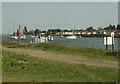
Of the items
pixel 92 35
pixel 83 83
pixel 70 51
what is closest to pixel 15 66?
pixel 83 83

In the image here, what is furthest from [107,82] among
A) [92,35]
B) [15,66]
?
[92,35]

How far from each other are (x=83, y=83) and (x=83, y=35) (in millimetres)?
151224

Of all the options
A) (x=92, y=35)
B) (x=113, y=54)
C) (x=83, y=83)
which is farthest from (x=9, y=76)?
(x=92, y=35)

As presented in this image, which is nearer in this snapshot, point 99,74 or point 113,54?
point 99,74

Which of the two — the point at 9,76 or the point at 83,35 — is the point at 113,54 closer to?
the point at 9,76

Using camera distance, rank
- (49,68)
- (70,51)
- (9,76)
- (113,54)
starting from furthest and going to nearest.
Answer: (70,51)
(113,54)
(49,68)
(9,76)

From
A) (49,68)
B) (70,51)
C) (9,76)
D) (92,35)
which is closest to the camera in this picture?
(9,76)

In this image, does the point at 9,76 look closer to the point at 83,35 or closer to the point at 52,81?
the point at 52,81

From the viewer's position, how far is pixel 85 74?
1315cm

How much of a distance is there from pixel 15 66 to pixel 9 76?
2743 millimetres

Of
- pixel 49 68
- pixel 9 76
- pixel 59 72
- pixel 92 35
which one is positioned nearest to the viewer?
pixel 9 76

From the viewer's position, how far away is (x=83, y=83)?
11.2m

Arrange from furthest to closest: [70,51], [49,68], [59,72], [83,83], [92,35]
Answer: [92,35] < [70,51] < [49,68] < [59,72] < [83,83]

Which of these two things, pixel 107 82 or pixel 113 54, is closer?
pixel 107 82
